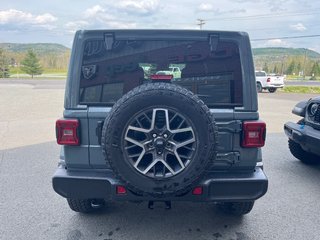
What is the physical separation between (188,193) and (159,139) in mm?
573

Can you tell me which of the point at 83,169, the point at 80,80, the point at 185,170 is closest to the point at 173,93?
the point at 185,170

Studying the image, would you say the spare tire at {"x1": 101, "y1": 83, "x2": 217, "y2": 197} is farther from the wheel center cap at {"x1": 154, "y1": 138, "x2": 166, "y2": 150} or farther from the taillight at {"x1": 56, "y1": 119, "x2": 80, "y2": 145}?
the taillight at {"x1": 56, "y1": 119, "x2": 80, "y2": 145}

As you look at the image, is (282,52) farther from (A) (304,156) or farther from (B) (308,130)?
(B) (308,130)

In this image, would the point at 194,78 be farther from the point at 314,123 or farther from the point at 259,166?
the point at 314,123

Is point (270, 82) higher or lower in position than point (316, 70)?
lower

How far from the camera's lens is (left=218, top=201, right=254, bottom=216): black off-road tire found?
3164 millimetres

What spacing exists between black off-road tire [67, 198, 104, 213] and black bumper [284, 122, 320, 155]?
2948 mm

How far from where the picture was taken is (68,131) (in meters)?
2.62

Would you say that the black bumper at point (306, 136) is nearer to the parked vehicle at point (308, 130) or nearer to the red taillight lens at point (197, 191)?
the parked vehicle at point (308, 130)

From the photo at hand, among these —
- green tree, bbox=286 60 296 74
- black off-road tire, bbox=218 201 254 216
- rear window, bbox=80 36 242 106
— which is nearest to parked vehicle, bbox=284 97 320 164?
black off-road tire, bbox=218 201 254 216

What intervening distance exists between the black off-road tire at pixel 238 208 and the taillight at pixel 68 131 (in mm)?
1784

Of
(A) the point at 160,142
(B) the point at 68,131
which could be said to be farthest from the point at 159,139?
(B) the point at 68,131

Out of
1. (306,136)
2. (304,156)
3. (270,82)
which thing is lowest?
(304,156)

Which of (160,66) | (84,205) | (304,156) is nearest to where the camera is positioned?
(160,66)
